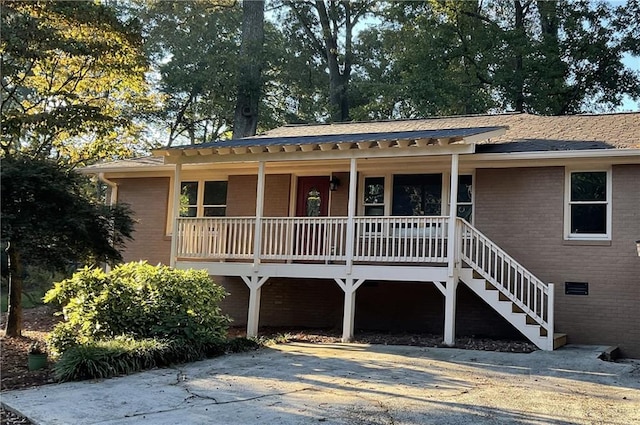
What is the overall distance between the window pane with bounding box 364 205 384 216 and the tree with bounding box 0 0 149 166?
6.55 meters

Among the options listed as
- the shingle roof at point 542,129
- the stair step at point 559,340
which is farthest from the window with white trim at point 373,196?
the stair step at point 559,340

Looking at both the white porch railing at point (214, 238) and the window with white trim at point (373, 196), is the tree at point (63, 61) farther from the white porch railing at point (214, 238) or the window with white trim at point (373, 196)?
the window with white trim at point (373, 196)

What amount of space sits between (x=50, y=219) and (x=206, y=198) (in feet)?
18.2

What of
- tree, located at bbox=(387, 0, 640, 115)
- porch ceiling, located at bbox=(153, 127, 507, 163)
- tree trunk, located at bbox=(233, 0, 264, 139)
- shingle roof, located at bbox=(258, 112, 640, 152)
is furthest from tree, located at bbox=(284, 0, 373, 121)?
porch ceiling, located at bbox=(153, 127, 507, 163)

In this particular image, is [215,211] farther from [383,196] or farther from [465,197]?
[465,197]

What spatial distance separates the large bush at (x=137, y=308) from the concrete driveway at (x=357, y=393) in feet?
2.58

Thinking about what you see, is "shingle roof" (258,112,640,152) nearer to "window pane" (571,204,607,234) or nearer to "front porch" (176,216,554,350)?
"window pane" (571,204,607,234)

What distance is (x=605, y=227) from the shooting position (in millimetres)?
11617

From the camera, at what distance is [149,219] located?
15.8 metres

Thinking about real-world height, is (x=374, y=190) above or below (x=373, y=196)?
above

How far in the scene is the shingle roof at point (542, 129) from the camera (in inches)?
469

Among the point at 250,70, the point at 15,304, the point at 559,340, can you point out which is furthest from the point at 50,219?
the point at 250,70

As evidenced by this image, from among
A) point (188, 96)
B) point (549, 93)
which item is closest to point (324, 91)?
point (188, 96)

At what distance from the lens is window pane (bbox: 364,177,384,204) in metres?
13.8
